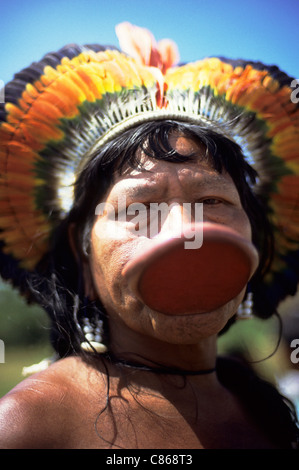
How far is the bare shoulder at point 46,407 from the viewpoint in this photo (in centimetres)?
107

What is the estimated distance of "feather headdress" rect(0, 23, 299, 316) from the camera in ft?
5.02

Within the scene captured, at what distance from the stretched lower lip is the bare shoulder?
38cm

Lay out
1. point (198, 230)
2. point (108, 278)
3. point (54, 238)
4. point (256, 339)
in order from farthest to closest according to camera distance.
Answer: point (256, 339), point (54, 238), point (108, 278), point (198, 230)

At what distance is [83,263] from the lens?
1.56 meters

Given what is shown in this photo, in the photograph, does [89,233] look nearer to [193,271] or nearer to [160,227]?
[160,227]

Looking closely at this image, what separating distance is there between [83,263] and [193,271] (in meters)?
0.65

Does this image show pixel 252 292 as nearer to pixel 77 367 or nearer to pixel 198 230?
pixel 77 367

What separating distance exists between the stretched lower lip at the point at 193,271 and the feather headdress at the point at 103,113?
0.70m

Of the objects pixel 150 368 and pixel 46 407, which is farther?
pixel 150 368


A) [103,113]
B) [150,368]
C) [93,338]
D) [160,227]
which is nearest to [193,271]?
[160,227]

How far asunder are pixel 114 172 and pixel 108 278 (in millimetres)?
365

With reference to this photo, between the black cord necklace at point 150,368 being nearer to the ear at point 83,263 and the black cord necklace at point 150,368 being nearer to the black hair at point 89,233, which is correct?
the black hair at point 89,233
